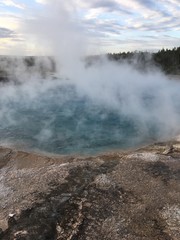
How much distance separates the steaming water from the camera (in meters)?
14.5

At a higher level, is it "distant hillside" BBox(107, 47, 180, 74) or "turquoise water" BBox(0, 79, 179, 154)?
"distant hillside" BBox(107, 47, 180, 74)

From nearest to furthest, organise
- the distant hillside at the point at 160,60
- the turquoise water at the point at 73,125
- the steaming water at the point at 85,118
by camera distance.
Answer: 1. the turquoise water at the point at 73,125
2. the steaming water at the point at 85,118
3. the distant hillside at the point at 160,60

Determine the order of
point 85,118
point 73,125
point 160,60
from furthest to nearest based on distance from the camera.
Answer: point 160,60 → point 85,118 → point 73,125

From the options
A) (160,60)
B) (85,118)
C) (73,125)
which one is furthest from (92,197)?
(160,60)

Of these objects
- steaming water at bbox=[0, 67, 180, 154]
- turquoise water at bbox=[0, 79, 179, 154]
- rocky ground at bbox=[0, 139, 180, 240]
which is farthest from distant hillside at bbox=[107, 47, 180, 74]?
rocky ground at bbox=[0, 139, 180, 240]

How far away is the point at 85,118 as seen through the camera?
18.2 meters

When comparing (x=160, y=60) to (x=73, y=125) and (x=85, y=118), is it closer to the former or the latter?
(x=85, y=118)

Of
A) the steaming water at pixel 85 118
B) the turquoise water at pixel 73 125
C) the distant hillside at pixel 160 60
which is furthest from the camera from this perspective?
the distant hillside at pixel 160 60

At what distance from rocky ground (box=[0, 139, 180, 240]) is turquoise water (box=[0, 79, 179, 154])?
6.75 feet

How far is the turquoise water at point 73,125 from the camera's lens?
46.8 ft

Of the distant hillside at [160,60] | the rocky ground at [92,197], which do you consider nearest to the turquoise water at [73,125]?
the rocky ground at [92,197]

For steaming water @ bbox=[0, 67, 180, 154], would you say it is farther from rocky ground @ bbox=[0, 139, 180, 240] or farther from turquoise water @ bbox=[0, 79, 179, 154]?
rocky ground @ bbox=[0, 139, 180, 240]

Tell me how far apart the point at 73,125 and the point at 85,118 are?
4.51ft

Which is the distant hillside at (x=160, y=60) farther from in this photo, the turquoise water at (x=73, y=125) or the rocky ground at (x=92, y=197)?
the rocky ground at (x=92, y=197)
